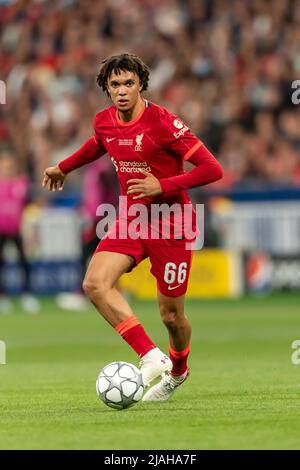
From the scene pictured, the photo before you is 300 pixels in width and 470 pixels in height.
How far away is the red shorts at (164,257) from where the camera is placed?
816 centimetres

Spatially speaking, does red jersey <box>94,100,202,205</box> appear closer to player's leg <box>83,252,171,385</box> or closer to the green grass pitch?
player's leg <box>83,252,171,385</box>

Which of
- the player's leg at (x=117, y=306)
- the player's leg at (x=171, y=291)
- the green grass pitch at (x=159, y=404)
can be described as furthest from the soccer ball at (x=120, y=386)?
the player's leg at (x=171, y=291)

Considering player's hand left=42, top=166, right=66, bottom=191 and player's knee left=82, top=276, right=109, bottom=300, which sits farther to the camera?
player's hand left=42, top=166, right=66, bottom=191

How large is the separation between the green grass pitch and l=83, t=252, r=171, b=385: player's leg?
277 mm

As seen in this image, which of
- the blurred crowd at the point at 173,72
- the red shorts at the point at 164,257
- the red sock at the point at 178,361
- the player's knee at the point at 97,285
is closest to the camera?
the player's knee at the point at 97,285

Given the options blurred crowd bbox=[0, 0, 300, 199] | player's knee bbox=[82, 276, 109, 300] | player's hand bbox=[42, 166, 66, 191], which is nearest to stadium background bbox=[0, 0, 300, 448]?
blurred crowd bbox=[0, 0, 300, 199]

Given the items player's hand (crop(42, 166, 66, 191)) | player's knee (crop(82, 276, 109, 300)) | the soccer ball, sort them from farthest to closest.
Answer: player's hand (crop(42, 166, 66, 191))
player's knee (crop(82, 276, 109, 300))
the soccer ball

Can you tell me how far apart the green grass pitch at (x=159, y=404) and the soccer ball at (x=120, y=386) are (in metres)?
0.08

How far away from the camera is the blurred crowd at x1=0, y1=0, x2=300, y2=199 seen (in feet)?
71.4

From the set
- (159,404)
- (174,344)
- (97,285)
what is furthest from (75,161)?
(159,404)

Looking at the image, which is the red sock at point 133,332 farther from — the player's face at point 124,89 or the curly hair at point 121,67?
the curly hair at point 121,67

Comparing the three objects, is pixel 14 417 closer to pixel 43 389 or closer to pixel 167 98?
pixel 43 389

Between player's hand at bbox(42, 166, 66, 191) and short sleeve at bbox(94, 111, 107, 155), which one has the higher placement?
short sleeve at bbox(94, 111, 107, 155)

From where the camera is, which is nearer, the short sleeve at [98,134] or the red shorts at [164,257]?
the red shorts at [164,257]
